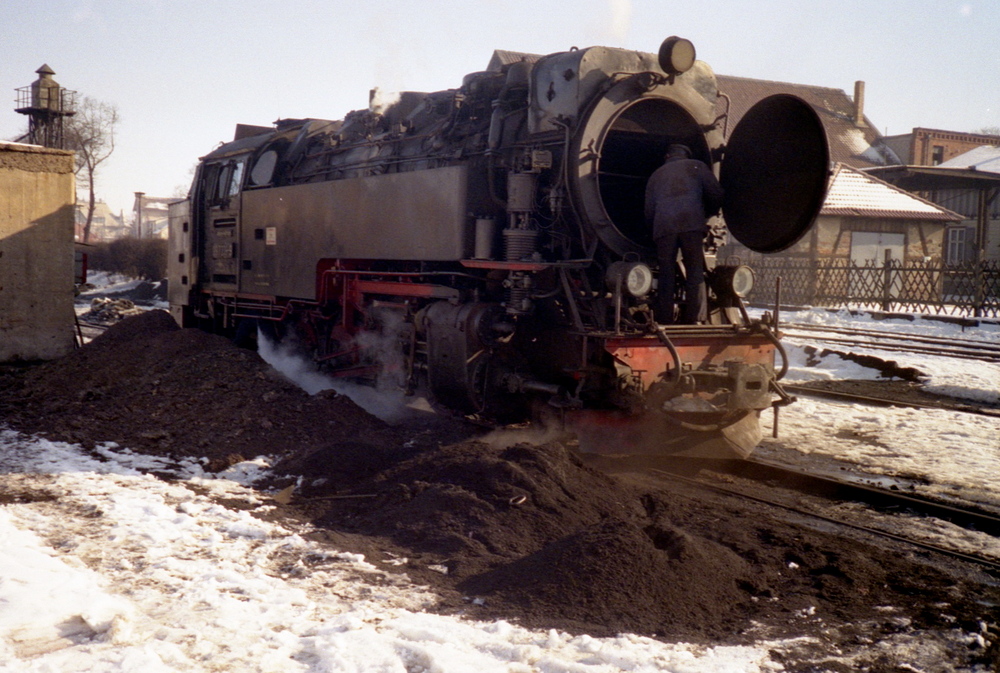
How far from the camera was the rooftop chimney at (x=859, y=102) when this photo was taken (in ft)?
131

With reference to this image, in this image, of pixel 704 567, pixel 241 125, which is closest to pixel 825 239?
pixel 241 125

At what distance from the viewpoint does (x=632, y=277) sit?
6121mm

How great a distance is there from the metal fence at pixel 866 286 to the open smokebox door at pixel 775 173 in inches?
670

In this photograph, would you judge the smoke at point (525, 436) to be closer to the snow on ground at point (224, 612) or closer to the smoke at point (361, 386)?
the smoke at point (361, 386)

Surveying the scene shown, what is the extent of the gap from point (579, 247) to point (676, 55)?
169 centimetres

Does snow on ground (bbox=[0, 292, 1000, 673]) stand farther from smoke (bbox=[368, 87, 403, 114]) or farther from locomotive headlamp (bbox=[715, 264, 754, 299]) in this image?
smoke (bbox=[368, 87, 403, 114])

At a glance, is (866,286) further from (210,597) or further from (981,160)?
(210,597)

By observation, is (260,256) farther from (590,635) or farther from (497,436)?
(590,635)

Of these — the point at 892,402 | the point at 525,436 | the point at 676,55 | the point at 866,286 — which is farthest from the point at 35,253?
the point at 866,286

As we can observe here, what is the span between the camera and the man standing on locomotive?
6387mm

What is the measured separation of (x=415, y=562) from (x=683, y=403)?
2330 mm

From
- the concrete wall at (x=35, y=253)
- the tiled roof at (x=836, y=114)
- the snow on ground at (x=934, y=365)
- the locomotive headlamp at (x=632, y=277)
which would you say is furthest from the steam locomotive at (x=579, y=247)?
the tiled roof at (x=836, y=114)

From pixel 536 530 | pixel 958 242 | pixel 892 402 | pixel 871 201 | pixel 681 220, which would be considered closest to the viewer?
pixel 536 530

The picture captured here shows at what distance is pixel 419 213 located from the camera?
24.8 ft
